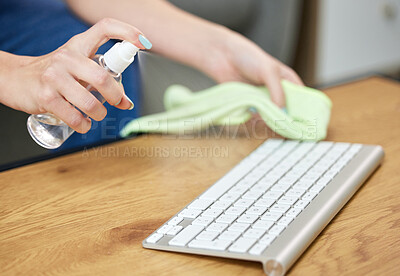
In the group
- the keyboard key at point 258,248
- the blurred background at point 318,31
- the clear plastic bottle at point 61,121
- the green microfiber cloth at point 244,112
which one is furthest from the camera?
the blurred background at point 318,31

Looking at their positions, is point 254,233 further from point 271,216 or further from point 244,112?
point 244,112

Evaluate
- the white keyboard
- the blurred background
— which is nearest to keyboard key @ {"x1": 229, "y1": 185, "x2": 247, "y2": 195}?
the white keyboard

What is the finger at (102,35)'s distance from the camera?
20.7 inches

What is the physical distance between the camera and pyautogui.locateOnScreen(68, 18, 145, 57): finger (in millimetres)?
525

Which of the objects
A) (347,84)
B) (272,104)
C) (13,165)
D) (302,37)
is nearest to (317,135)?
(272,104)

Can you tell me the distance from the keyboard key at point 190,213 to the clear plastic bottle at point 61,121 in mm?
160

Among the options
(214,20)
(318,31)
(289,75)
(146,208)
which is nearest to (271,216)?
(146,208)

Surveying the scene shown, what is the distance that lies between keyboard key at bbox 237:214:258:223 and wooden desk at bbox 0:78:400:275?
5 centimetres

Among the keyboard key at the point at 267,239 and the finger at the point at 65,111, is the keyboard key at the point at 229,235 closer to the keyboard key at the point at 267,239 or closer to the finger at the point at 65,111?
the keyboard key at the point at 267,239

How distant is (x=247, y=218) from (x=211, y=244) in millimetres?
57

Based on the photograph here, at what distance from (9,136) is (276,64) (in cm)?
43

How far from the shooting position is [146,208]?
56 cm

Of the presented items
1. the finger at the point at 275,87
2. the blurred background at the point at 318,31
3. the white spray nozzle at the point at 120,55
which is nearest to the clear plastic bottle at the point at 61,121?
the white spray nozzle at the point at 120,55

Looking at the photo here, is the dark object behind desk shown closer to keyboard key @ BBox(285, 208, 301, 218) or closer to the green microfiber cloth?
the green microfiber cloth
